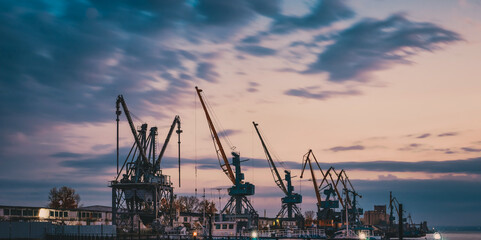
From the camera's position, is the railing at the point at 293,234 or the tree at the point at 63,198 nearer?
the railing at the point at 293,234

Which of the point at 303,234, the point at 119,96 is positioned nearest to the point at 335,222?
the point at 303,234

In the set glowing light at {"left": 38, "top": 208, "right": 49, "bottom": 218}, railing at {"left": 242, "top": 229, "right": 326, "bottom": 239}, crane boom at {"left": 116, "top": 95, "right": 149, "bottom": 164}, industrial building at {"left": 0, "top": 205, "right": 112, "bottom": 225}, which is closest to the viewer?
industrial building at {"left": 0, "top": 205, "right": 112, "bottom": 225}

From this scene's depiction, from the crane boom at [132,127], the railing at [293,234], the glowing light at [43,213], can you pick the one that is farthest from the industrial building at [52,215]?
the railing at [293,234]

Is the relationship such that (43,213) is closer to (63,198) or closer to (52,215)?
(52,215)

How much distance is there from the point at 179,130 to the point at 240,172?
20223 mm

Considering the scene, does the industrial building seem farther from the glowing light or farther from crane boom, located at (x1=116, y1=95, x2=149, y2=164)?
crane boom, located at (x1=116, y1=95, x2=149, y2=164)

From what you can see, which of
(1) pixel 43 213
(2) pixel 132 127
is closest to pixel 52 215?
(1) pixel 43 213

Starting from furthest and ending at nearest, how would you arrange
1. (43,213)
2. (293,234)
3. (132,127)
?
1. (132,127)
2. (293,234)
3. (43,213)

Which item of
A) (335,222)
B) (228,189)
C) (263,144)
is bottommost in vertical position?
(335,222)

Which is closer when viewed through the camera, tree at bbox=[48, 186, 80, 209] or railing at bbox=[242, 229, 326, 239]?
railing at bbox=[242, 229, 326, 239]

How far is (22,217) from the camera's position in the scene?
334 feet

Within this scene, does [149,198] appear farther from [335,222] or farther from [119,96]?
[335,222]

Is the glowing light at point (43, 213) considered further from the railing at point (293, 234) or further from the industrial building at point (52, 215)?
the railing at point (293, 234)

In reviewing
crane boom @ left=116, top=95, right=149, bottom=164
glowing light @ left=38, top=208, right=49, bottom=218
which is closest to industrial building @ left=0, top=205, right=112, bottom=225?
glowing light @ left=38, top=208, right=49, bottom=218
